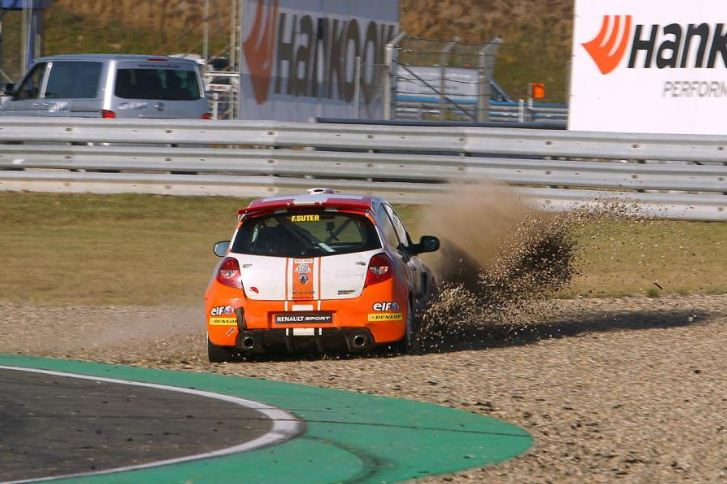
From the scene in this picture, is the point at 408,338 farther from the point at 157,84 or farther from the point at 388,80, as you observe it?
the point at 388,80

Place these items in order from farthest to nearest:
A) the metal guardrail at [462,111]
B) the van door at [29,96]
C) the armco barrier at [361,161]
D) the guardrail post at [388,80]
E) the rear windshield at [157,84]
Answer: the metal guardrail at [462,111]
the guardrail post at [388,80]
the van door at [29,96]
the rear windshield at [157,84]
the armco barrier at [361,161]

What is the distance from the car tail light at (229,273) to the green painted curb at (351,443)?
1001mm

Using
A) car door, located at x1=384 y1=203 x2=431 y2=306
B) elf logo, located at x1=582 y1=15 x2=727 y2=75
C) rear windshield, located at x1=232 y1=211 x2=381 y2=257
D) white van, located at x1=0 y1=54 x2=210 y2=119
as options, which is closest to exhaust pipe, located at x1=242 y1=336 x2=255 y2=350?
rear windshield, located at x1=232 y1=211 x2=381 y2=257

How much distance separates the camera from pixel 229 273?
1036 centimetres

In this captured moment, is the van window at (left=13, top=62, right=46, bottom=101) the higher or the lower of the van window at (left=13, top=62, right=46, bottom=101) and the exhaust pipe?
the higher

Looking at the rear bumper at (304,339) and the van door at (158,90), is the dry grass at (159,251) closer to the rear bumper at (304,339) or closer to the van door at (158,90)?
the van door at (158,90)

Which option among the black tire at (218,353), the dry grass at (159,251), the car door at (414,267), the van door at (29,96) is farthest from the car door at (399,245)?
the van door at (29,96)

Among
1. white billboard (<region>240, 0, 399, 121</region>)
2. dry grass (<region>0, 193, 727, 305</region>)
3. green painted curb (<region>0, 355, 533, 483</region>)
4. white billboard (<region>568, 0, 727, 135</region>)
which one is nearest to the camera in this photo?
green painted curb (<region>0, 355, 533, 483</region>)

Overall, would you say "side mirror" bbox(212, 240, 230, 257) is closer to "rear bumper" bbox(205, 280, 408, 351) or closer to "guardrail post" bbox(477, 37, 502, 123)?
"rear bumper" bbox(205, 280, 408, 351)

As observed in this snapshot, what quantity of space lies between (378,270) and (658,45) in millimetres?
11984

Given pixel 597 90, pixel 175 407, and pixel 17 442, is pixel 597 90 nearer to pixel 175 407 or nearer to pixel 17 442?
pixel 175 407

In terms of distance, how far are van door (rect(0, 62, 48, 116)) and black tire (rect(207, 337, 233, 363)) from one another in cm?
1333

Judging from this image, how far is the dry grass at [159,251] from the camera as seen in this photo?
1493 cm

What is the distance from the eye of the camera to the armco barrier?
61.4 feet
